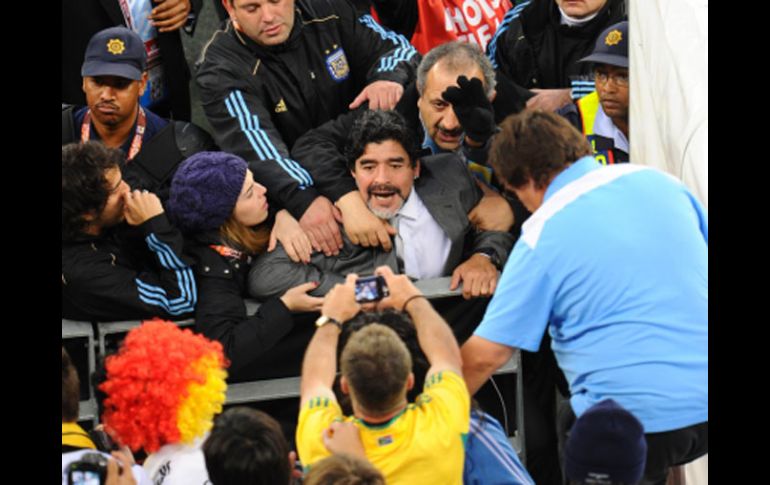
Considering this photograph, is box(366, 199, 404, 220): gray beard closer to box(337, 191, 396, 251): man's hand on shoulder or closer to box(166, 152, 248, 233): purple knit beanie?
box(337, 191, 396, 251): man's hand on shoulder

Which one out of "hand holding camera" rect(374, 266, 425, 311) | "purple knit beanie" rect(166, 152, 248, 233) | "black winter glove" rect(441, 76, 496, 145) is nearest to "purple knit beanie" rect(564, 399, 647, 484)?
"hand holding camera" rect(374, 266, 425, 311)

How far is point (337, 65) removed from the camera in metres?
5.19

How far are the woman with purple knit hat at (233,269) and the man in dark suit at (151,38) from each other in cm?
105

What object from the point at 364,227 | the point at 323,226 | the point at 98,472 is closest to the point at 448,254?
the point at 364,227

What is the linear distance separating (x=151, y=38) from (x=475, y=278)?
1951mm

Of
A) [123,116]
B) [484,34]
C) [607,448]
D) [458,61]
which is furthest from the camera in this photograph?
[484,34]

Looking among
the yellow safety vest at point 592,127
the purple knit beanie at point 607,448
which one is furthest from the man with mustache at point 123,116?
the purple knit beanie at point 607,448

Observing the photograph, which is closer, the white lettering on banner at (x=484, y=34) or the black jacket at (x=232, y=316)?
the black jacket at (x=232, y=316)

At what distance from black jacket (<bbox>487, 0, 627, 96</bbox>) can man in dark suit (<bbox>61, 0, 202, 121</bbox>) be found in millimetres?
1386

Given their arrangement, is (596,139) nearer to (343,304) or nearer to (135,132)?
(343,304)

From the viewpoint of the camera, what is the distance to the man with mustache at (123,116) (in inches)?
187

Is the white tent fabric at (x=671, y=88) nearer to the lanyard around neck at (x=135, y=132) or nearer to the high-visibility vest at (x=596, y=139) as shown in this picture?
the high-visibility vest at (x=596, y=139)

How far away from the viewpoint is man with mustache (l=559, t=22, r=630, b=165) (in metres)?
4.82
